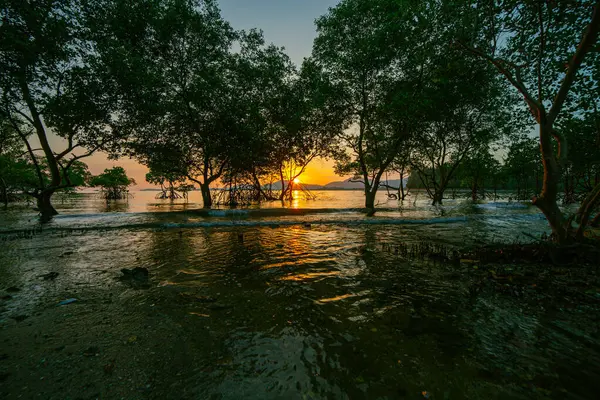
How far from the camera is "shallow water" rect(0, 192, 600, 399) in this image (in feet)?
8.53

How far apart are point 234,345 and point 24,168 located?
5319cm

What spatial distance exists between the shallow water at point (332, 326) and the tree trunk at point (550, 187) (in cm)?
324

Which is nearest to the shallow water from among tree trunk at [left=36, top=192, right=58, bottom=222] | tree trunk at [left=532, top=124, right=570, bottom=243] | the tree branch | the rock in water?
the rock in water

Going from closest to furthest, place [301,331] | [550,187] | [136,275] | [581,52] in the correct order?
[301,331]
[581,52]
[136,275]
[550,187]

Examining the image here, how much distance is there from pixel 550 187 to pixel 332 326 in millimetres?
7530

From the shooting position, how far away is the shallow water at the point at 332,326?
260 cm

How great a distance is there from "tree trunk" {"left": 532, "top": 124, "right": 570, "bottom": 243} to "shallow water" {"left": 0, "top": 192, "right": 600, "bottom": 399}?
10.6 feet

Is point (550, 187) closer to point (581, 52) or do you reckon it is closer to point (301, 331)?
point (581, 52)

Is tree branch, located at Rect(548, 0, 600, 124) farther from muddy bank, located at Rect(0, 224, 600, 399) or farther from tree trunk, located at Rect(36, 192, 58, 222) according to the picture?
tree trunk, located at Rect(36, 192, 58, 222)

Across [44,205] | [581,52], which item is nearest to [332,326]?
[581,52]

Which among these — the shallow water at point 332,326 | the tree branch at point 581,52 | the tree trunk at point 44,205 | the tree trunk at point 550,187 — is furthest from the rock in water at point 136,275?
the tree trunk at point 44,205

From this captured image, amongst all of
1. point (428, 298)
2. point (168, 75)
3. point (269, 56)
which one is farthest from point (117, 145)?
point (428, 298)

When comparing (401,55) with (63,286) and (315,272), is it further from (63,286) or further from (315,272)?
(63,286)

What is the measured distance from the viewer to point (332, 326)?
3.79m
